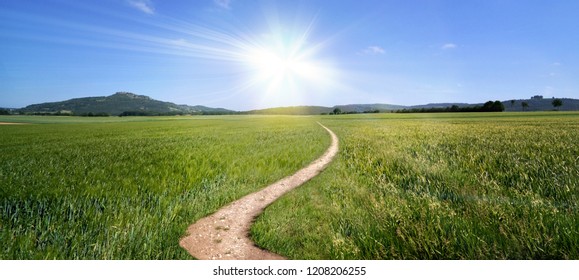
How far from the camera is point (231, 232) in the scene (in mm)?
4008

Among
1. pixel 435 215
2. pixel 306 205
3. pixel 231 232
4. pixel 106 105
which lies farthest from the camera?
pixel 106 105

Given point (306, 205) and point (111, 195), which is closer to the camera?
point (111, 195)

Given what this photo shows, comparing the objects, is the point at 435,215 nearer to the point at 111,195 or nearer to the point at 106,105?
the point at 111,195

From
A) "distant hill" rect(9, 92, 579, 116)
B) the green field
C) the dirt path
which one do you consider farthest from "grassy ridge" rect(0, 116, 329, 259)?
"distant hill" rect(9, 92, 579, 116)

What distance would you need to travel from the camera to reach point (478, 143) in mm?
8562

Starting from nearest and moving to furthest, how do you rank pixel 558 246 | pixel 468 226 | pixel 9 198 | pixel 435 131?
pixel 558 246
pixel 468 226
pixel 9 198
pixel 435 131

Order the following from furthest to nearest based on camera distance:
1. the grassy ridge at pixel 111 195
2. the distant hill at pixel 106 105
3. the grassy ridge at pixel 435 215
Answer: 1. the distant hill at pixel 106 105
2. the grassy ridge at pixel 111 195
3. the grassy ridge at pixel 435 215

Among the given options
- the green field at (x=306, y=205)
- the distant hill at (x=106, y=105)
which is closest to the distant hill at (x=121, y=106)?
the distant hill at (x=106, y=105)

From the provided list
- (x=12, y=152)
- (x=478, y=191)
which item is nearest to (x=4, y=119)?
(x=12, y=152)

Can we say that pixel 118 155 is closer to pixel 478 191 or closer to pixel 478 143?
pixel 478 191

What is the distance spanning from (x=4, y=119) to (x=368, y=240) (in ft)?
20.5

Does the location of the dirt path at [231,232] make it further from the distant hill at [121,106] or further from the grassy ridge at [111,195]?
the distant hill at [121,106]

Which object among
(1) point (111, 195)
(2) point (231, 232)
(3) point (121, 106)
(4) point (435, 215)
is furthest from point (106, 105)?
(4) point (435, 215)

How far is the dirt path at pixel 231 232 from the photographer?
11.3 ft
